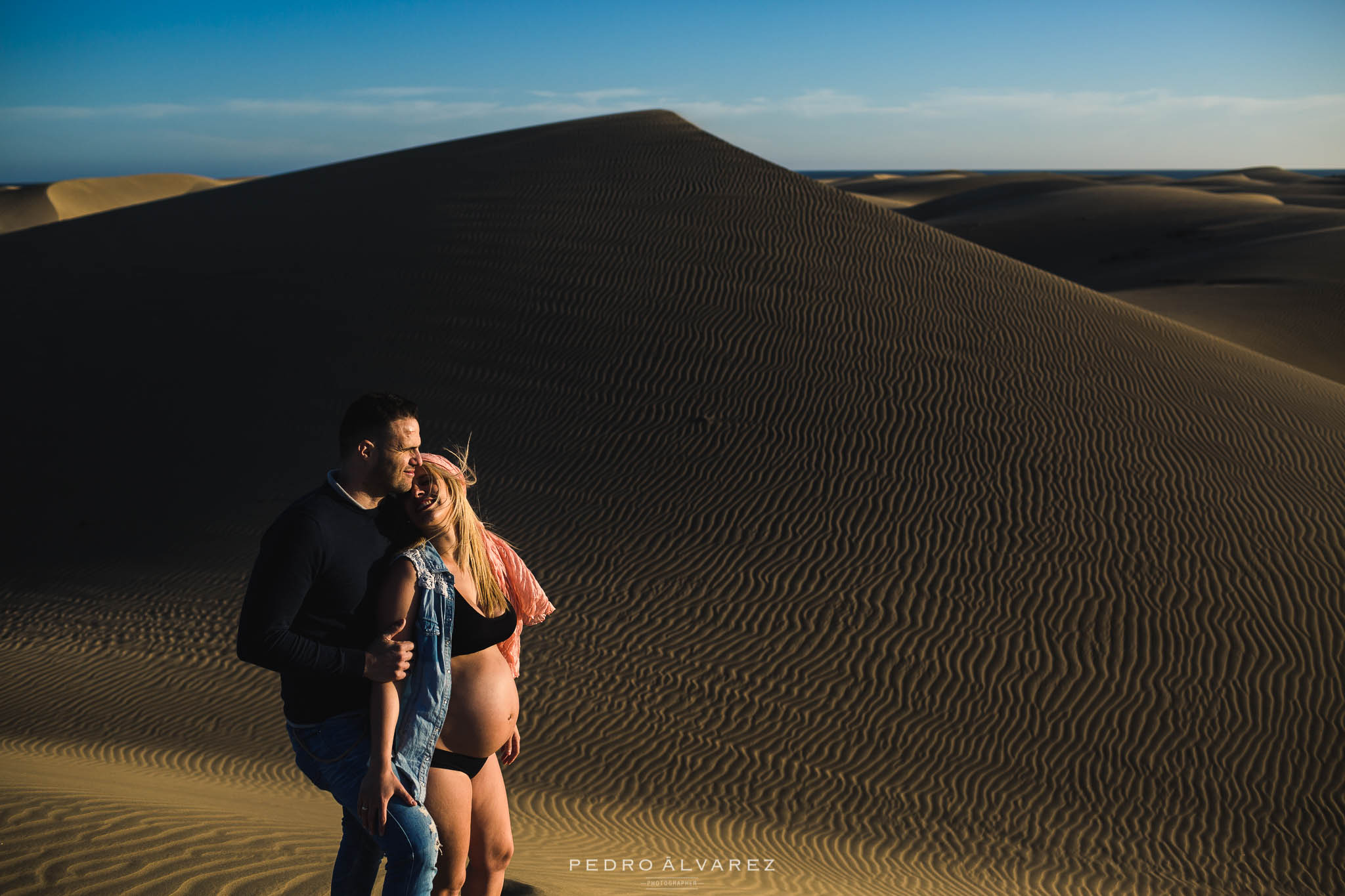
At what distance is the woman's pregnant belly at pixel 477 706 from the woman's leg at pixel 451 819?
89 millimetres

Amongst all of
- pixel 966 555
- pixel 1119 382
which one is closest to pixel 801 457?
pixel 966 555

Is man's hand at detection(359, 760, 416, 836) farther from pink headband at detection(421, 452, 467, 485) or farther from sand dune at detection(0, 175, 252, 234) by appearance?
sand dune at detection(0, 175, 252, 234)

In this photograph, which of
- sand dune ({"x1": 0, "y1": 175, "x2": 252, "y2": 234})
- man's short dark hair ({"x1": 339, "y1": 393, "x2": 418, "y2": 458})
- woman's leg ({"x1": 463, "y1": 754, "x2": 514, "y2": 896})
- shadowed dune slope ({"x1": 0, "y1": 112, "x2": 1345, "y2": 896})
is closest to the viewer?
man's short dark hair ({"x1": 339, "y1": 393, "x2": 418, "y2": 458})

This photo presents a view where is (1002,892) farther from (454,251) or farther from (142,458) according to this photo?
(454,251)

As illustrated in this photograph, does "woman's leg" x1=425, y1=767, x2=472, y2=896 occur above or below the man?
below

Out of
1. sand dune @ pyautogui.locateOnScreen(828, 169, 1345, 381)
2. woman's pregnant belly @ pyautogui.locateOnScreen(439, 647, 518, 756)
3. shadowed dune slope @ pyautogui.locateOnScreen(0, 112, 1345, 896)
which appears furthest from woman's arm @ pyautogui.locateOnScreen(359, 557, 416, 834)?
sand dune @ pyautogui.locateOnScreen(828, 169, 1345, 381)

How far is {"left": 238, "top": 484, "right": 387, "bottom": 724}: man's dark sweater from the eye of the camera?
261 cm

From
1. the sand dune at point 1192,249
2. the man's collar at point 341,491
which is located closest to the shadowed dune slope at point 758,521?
the man's collar at point 341,491

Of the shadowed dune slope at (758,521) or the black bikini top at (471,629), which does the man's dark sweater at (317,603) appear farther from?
the shadowed dune slope at (758,521)

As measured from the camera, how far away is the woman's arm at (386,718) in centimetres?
267

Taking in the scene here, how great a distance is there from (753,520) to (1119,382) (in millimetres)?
6957

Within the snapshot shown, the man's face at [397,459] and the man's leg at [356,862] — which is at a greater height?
the man's face at [397,459]

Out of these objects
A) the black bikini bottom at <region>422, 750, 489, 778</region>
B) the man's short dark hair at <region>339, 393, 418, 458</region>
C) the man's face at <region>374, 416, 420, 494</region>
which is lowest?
the black bikini bottom at <region>422, 750, 489, 778</region>

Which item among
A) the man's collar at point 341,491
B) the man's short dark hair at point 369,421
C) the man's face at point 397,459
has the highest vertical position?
the man's short dark hair at point 369,421
